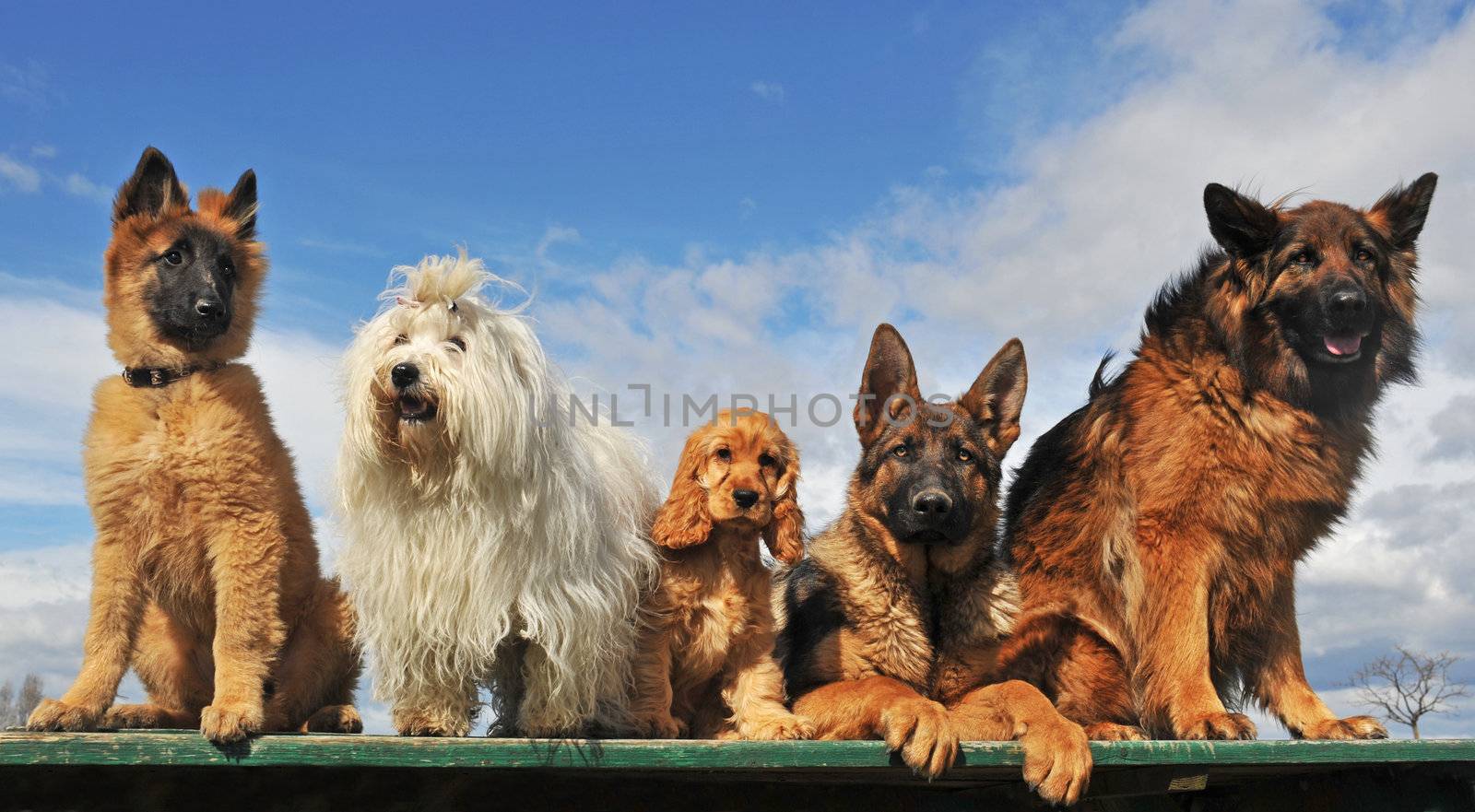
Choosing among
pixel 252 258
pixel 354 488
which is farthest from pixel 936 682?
pixel 252 258

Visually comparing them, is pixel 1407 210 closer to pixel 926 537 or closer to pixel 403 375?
pixel 926 537

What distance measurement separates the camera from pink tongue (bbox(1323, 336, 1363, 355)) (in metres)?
4.91

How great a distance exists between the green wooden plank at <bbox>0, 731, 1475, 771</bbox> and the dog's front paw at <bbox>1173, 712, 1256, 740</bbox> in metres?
0.30

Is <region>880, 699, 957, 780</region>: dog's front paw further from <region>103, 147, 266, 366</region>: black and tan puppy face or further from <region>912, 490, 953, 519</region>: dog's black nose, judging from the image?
<region>103, 147, 266, 366</region>: black and tan puppy face

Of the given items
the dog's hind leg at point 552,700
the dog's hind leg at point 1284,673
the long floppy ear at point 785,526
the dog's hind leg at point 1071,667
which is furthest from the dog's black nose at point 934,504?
the dog's hind leg at point 1284,673

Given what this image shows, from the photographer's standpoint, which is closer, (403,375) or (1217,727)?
(403,375)

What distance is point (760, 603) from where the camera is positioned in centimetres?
434

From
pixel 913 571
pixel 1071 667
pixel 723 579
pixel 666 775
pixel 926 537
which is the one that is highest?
pixel 926 537

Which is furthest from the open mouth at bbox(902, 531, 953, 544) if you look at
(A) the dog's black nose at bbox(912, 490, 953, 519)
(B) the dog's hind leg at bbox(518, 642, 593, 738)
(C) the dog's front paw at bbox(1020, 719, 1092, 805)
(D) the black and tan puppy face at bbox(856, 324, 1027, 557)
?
(B) the dog's hind leg at bbox(518, 642, 593, 738)

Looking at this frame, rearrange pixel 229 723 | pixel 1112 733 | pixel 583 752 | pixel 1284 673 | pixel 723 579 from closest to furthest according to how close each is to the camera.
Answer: pixel 229 723 → pixel 583 752 → pixel 723 579 → pixel 1112 733 → pixel 1284 673

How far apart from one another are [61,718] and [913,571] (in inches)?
128

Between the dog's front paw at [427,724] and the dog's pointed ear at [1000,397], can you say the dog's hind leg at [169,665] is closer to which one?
the dog's front paw at [427,724]

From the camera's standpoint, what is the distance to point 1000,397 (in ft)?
17.0

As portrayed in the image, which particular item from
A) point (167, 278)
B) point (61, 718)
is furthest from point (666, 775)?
point (167, 278)
